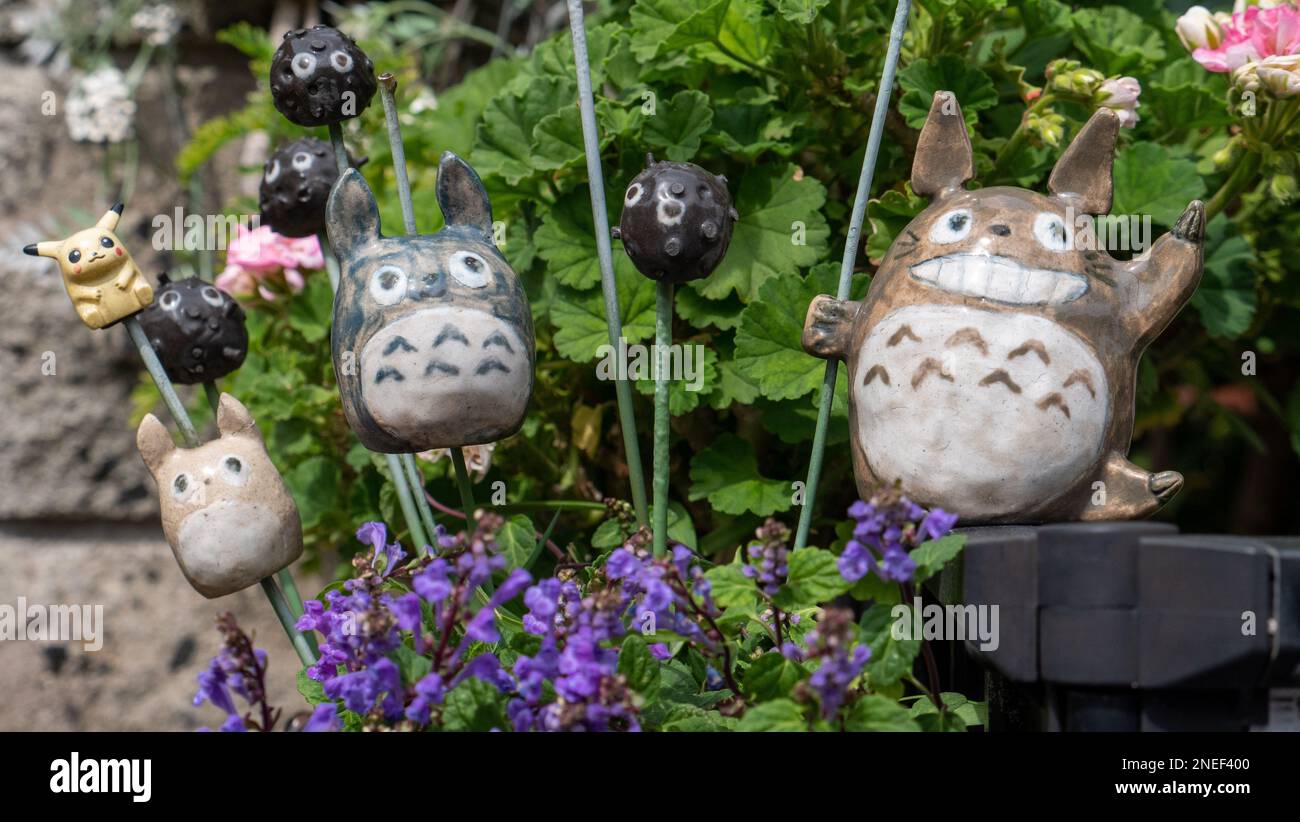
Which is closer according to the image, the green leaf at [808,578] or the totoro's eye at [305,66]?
the green leaf at [808,578]

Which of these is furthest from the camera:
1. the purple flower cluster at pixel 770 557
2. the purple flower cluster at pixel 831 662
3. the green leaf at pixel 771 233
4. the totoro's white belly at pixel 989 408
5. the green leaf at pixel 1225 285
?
the green leaf at pixel 1225 285

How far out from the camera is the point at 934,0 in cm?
134

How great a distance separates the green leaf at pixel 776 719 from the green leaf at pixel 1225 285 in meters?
0.93

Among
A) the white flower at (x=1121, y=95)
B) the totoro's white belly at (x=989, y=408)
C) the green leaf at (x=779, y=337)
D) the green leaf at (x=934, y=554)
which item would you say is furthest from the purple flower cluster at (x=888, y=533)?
the white flower at (x=1121, y=95)

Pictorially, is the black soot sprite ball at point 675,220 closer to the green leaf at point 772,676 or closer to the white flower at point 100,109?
the green leaf at point 772,676

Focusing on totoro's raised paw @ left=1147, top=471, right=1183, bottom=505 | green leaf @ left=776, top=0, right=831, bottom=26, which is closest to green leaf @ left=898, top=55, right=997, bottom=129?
green leaf @ left=776, top=0, right=831, bottom=26

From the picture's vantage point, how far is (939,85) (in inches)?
53.6

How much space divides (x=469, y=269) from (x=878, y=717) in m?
0.54

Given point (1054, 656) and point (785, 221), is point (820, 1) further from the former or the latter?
point (1054, 656)

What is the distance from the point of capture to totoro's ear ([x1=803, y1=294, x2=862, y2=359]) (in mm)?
1188

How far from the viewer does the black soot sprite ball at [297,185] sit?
1303 mm

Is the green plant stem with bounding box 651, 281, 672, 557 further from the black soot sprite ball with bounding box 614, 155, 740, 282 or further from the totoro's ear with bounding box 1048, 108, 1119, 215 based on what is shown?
the totoro's ear with bounding box 1048, 108, 1119, 215
